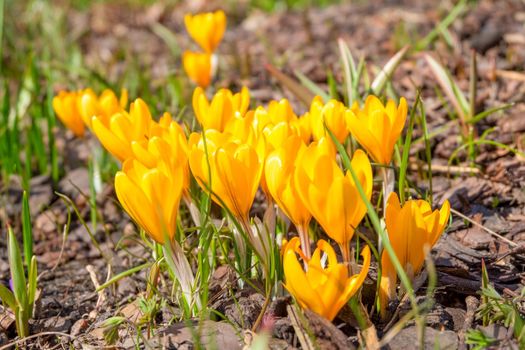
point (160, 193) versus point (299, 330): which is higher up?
point (160, 193)

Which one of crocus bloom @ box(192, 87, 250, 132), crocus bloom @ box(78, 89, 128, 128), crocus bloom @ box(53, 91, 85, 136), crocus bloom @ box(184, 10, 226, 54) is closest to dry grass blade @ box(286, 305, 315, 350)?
crocus bloom @ box(192, 87, 250, 132)

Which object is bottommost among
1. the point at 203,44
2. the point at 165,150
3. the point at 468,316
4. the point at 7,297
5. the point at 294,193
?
the point at 468,316

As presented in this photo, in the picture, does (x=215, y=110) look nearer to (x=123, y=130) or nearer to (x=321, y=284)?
(x=123, y=130)

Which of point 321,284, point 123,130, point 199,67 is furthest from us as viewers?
point 199,67

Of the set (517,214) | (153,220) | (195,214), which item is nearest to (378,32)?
(517,214)

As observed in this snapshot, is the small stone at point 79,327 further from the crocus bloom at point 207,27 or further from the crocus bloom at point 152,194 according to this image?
the crocus bloom at point 207,27

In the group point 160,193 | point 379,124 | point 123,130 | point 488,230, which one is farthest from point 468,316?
point 123,130

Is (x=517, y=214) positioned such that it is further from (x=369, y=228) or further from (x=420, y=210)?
(x=420, y=210)
